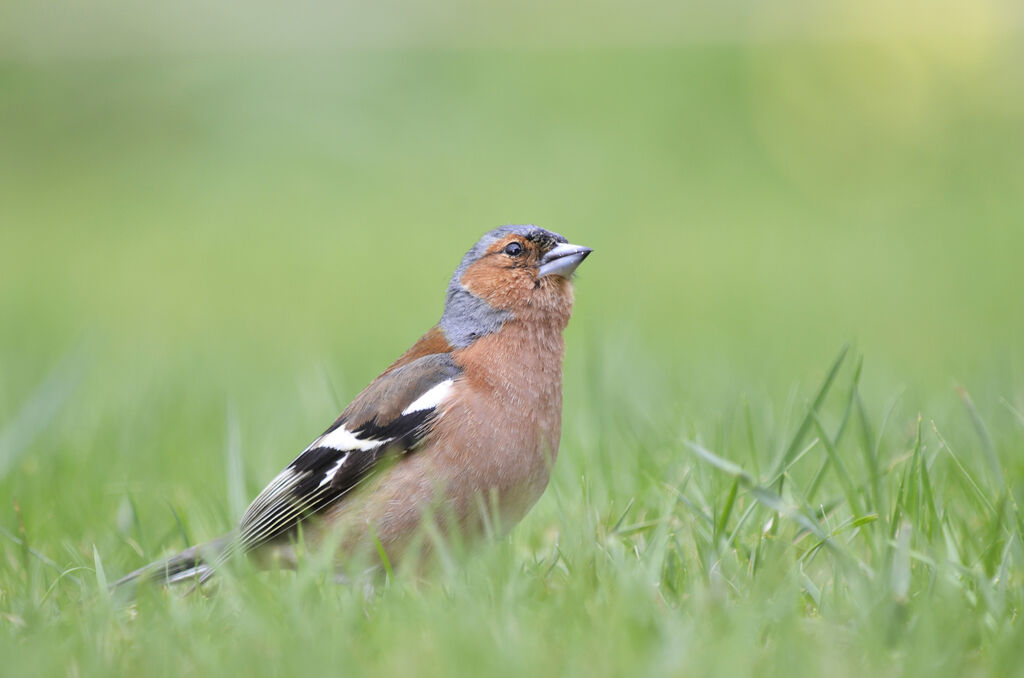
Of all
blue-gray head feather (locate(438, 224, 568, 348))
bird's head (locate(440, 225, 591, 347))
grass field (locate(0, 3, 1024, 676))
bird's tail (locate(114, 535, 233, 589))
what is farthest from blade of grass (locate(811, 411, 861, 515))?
bird's tail (locate(114, 535, 233, 589))

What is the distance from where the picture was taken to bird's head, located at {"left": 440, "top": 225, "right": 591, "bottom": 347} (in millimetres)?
4008

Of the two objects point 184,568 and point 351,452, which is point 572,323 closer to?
point 351,452

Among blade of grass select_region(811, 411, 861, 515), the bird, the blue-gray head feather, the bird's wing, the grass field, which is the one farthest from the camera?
the blue-gray head feather

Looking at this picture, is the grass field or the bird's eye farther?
the bird's eye

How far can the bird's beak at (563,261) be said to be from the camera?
160 inches

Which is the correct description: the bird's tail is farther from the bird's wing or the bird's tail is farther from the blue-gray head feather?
the blue-gray head feather

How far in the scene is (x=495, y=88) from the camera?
16.3 m

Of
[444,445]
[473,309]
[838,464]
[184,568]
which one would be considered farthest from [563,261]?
[184,568]

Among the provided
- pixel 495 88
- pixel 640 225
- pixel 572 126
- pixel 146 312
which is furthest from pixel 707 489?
pixel 495 88

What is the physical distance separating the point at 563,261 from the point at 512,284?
0.21 metres

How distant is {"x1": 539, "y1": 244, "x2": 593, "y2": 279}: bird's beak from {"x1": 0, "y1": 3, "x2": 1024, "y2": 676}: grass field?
0.71 meters

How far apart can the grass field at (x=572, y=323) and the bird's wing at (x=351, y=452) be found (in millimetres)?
282

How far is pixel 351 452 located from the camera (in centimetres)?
379

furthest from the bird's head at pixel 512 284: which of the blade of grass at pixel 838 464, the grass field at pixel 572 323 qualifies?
the blade of grass at pixel 838 464
